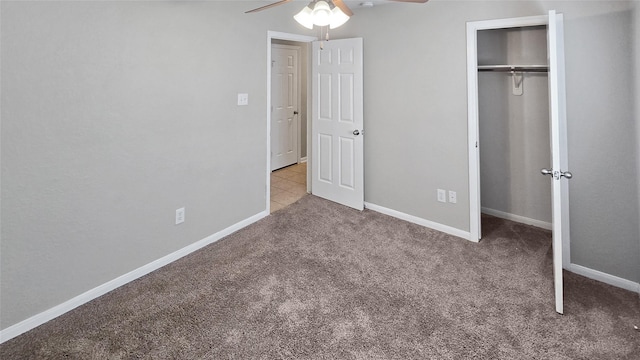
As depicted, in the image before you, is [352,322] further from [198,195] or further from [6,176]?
[6,176]

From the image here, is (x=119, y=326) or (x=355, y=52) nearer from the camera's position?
(x=119, y=326)

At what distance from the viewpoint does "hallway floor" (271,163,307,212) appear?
4.02m

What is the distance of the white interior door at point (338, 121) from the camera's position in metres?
3.54

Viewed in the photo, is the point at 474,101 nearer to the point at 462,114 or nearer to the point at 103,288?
the point at 462,114

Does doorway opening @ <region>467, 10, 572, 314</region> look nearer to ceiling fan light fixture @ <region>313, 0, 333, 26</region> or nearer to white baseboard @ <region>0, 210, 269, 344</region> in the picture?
ceiling fan light fixture @ <region>313, 0, 333, 26</region>

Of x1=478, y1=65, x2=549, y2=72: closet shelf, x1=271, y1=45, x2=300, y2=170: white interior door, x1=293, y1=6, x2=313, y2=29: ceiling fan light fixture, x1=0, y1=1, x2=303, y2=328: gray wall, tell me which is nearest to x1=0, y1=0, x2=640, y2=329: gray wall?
x1=0, y1=1, x2=303, y2=328: gray wall

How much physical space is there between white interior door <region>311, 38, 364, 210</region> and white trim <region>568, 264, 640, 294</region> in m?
1.93

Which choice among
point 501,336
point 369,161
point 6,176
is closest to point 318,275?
point 501,336

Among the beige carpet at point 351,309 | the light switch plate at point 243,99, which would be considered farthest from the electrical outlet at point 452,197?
the light switch plate at point 243,99

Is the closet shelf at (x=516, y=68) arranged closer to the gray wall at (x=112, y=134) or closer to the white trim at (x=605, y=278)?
the white trim at (x=605, y=278)

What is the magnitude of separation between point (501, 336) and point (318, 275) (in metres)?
1.18

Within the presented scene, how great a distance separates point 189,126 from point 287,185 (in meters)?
2.15

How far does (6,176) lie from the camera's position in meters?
1.76

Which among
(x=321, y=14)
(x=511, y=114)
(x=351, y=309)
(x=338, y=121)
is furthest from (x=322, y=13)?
(x=511, y=114)
